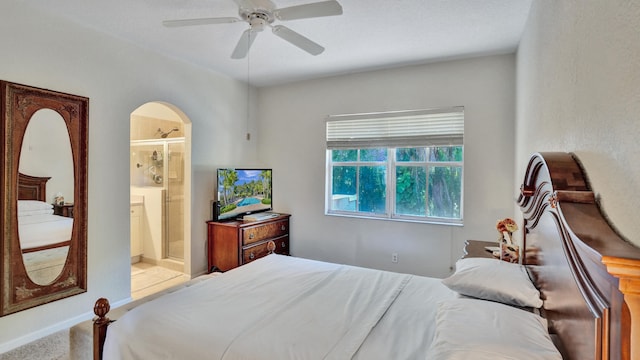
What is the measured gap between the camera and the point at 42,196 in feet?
8.84

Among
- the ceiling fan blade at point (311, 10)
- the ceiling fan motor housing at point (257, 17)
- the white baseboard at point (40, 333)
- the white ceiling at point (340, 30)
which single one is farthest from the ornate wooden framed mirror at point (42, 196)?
the ceiling fan blade at point (311, 10)

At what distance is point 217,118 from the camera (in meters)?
4.41

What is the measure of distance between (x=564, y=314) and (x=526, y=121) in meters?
1.97

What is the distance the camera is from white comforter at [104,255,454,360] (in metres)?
1.40

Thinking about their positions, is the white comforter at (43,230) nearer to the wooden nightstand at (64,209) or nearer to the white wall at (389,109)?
the wooden nightstand at (64,209)

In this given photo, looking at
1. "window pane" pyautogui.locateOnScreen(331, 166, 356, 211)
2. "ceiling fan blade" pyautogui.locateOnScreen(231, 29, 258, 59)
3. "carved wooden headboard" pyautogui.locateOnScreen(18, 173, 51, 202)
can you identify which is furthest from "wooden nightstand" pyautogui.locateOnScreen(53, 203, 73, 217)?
"window pane" pyautogui.locateOnScreen(331, 166, 356, 211)

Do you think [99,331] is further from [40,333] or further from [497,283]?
[497,283]

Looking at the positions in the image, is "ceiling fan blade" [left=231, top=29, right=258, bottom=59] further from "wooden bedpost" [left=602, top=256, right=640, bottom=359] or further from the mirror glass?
"wooden bedpost" [left=602, top=256, right=640, bottom=359]

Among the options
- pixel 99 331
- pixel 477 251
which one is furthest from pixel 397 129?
pixel 99 331

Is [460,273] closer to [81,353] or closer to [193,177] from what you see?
[81,353]

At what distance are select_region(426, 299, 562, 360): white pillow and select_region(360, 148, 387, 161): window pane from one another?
9.50 feet

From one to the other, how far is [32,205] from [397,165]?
3.66 metres

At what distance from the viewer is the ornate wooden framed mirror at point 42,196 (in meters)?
2.48

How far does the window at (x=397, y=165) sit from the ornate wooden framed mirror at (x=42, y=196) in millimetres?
2853
